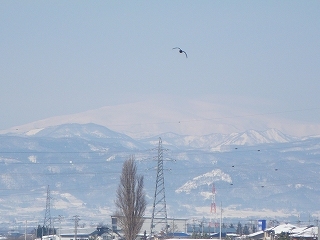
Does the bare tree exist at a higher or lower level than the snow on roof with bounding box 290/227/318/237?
higher

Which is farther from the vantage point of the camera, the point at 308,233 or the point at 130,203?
the point at 308,233

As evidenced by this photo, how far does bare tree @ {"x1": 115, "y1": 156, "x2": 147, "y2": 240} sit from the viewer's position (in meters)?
76.0

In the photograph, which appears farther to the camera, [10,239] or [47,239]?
[10,239]

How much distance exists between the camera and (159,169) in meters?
82.7

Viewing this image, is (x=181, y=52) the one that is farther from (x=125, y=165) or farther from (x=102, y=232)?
(x=102, y=232)

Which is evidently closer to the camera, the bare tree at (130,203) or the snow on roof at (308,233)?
the bare tree at (130,203)

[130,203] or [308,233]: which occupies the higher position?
[130,203]

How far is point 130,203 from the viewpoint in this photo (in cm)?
7675

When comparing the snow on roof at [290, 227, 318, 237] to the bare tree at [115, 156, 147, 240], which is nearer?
the bare tree at [115, 156, 147, 240]

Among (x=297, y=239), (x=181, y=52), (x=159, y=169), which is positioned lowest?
(x=297, y=239)

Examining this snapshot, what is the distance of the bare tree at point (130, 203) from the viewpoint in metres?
76.0

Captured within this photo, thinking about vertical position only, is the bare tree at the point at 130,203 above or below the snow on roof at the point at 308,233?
above

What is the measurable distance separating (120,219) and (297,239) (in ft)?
71.0

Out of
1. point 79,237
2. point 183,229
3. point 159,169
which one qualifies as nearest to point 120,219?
point 159,169
